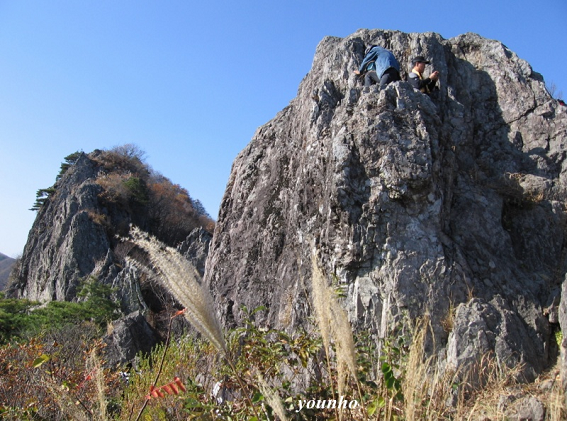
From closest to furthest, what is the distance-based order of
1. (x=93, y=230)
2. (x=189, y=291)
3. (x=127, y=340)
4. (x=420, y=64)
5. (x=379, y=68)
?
(x=189, y=291) → (x=379, y=68) → (x=420, y=64) → (x=127, y=340) → (x=93, y=230)

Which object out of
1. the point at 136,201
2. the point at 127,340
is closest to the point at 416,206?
the point at 127,340

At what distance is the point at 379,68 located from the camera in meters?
6.45

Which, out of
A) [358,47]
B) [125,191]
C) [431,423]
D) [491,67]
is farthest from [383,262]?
[125,191]

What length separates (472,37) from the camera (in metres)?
8.31

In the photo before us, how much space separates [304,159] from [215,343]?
4.57m

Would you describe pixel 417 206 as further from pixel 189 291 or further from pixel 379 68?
pixel 189 291

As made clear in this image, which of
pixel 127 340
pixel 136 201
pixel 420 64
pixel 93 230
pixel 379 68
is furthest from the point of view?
pixel 136 201

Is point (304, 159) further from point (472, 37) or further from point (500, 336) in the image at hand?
point (472, 37)

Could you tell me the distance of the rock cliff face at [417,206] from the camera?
4.66 metres

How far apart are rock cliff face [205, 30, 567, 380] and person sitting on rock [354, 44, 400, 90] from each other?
0.27 metres

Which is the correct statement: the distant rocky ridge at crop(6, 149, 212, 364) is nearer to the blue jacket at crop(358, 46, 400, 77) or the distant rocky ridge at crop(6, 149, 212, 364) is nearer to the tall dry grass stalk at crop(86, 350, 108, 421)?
the blue jacket at crop(358, 46, 400, 77)

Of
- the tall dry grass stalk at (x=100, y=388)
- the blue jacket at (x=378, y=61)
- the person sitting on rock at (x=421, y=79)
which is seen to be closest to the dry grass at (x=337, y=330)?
the tall dry grass stalk at (x=100, y=388)

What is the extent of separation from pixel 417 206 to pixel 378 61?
8.59 ft

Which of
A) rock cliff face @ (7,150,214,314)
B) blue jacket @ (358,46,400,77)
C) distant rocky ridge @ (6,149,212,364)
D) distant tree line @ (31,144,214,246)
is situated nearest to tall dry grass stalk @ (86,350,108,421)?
blue jacket @ (358,46,400,77)
